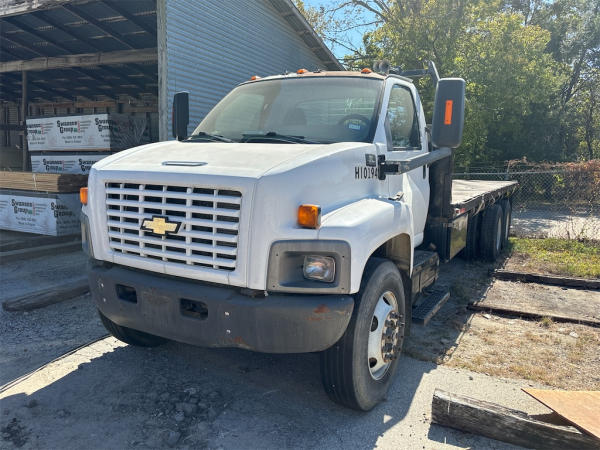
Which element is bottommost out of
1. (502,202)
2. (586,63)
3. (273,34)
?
(502,202)

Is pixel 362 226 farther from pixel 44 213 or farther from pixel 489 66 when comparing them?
pixel 489 66

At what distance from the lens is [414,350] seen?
4.22m

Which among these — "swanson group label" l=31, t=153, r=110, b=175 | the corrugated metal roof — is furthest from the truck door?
"swanson group label" l=31, t=153, r=110, b=175

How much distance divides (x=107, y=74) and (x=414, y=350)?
1199 cm

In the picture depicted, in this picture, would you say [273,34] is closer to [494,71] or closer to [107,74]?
[107,74]

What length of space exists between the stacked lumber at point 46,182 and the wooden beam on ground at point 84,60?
11.4 feet

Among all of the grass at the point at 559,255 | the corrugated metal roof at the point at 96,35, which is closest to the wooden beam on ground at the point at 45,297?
the corrugated metal roof at the point at 96,35

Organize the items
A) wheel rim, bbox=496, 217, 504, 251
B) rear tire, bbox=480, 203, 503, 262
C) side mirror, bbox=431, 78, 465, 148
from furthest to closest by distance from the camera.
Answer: wheel rim, bbox=496, 217, 504, 251 < rear tire, bbox=480, 203, 503, 262 < side mirror, bbox=431, 78, 465, 148

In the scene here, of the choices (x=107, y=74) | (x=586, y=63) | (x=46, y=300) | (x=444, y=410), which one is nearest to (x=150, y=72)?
(x=107, y=74)

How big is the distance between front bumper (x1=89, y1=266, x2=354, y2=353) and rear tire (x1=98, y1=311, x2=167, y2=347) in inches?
38.9

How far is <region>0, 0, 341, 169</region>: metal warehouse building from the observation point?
28.6 ft

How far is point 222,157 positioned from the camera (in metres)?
3.03

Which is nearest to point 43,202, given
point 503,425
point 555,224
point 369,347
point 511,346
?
point 369,347

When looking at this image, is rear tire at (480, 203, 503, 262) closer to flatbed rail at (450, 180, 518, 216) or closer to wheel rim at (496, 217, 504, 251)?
wheel rim at (496, 217, 504, 251)
